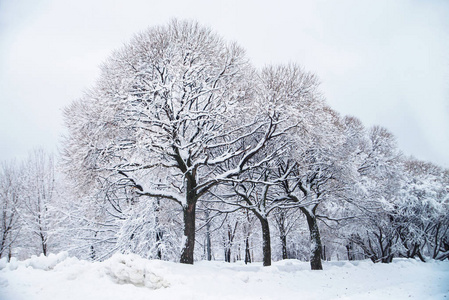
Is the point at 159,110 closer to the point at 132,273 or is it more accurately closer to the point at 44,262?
the point at 132,273

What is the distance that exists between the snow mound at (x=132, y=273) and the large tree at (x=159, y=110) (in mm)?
3705

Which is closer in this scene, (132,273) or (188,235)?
(132,273)

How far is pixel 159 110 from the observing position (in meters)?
11.7

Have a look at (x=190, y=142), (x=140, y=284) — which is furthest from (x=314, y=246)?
(x=140, y=284)

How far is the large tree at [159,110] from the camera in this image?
10891 mm

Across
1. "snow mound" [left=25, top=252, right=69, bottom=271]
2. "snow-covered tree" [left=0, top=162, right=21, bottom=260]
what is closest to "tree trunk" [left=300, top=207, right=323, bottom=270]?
"snow mound" [left=25, top=252, right=69, bottom=271]

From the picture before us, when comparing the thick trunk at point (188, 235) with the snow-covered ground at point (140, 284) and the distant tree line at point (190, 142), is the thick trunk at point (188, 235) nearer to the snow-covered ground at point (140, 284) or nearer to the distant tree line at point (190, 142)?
the distant tree line at point (190, 142)

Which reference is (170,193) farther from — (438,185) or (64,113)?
(438,185)

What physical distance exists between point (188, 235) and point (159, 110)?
18.9 feet

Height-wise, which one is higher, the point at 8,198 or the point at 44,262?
the point at 8,198

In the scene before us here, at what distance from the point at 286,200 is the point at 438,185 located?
15.0 m

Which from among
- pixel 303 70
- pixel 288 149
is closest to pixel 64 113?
pixel 288 149

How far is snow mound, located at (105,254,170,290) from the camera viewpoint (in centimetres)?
742

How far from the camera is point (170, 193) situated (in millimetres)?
12523
